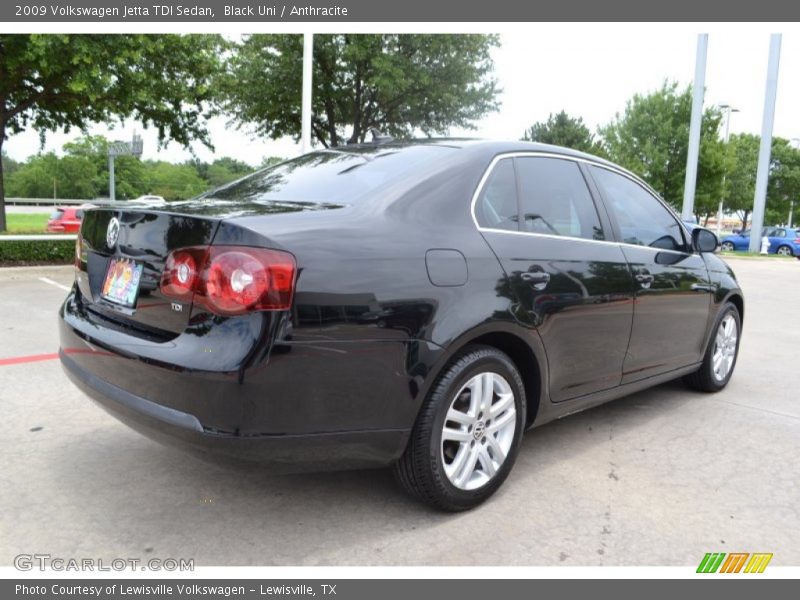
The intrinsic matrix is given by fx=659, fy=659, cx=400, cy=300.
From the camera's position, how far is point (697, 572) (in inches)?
99.8

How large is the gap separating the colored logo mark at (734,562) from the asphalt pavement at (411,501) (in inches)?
1.6

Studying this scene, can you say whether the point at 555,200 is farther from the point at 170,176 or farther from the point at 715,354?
the point at 170,176

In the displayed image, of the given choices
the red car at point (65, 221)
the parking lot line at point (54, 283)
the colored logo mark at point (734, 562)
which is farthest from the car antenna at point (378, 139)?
the red car at point (65, 221)

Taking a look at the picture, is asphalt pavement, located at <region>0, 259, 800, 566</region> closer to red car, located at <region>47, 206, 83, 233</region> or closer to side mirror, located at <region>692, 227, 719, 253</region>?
side mirror, located at <region>692, 227, 719, 253</region>

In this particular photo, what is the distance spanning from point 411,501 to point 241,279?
137cm

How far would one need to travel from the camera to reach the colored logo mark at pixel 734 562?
2.57 metres

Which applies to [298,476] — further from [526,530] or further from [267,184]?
[267,184]

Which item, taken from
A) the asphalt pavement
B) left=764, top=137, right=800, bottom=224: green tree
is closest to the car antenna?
the asphalt pavement

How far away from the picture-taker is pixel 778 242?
32.0m

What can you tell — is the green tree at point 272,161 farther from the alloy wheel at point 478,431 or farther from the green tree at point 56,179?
the green tree at point 56,179

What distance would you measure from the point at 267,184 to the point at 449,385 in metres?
1.47

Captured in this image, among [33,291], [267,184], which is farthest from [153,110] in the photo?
[267,184]

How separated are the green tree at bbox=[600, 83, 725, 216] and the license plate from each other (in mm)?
32286

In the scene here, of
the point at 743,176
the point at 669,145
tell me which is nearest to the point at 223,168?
the point at 743,176
